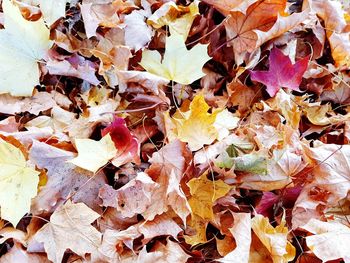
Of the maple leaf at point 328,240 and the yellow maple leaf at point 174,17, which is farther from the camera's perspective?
the yellow maple leaf at point 174,17

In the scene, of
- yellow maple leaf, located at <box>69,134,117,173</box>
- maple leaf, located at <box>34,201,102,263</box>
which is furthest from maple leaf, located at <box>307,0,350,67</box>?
maple leaf, located at <box>34,201,102,263</box>

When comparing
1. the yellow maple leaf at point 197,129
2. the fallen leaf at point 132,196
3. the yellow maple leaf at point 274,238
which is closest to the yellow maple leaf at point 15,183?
the fallen leaf at point 132,196

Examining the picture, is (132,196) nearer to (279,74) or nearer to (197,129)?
(197,129)

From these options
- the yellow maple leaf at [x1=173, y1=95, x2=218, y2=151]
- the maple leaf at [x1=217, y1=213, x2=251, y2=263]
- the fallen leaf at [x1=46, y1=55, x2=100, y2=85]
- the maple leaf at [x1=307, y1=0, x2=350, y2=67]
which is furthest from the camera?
the maple leaf at [x1=307, y1=0, x2=350, y2=67]

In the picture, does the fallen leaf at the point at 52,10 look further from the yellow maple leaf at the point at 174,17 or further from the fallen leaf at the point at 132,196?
the fallen leaf at the point at 132,196

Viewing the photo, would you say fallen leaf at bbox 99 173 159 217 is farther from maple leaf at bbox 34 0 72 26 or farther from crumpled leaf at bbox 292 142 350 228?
maple leaf at bbox 34 0 72 26

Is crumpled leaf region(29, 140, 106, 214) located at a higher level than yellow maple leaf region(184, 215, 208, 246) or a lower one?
higher

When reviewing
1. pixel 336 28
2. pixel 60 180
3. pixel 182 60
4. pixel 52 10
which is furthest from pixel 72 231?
pixel 336 28
